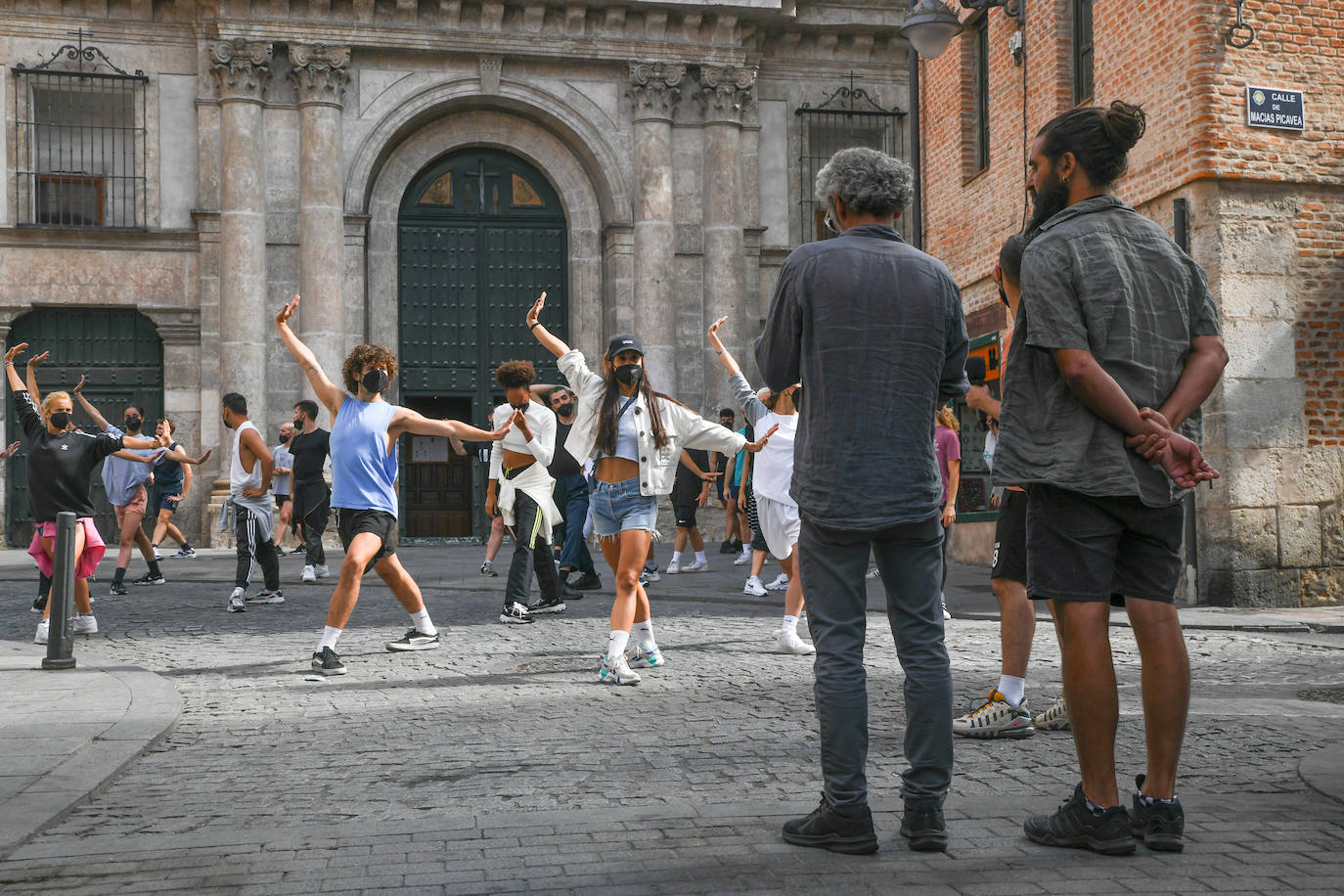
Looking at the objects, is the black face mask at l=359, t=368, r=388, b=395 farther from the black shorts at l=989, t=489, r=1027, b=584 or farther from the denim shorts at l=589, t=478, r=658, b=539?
the black shorts at l=989, t=489, r=1027, b=584

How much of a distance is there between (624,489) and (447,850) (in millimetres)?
4050

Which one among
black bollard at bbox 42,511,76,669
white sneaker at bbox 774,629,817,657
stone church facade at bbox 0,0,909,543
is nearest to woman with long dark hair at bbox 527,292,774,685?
white sneaker at bbox 774,629,817,657

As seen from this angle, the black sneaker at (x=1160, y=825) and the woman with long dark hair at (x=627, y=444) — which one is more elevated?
the woman with long dark hair at (x=627, y=444)

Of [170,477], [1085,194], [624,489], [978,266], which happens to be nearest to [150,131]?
[170,477]

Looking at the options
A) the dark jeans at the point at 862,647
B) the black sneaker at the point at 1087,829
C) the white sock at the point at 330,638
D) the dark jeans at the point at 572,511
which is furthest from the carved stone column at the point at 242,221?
the black sneaker at the point at 1087,829

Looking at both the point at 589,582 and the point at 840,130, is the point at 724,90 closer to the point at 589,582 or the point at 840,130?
the point at 840,130

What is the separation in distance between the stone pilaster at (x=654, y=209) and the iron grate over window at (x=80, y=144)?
8.23 metres

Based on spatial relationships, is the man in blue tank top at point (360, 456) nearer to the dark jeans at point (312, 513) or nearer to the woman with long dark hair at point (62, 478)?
the woman with long dark hair at point (62, 478)

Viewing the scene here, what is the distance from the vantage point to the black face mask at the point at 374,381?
8.71 metres

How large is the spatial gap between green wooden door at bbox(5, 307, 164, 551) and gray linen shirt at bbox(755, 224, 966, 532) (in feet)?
70.0

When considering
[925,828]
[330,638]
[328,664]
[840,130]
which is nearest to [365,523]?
[330,638]

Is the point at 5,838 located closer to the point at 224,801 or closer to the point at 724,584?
the point at 224,801

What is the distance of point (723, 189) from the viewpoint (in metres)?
25.4

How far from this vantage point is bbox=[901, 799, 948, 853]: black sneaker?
411 centimetres
